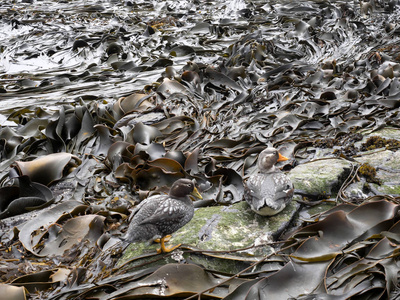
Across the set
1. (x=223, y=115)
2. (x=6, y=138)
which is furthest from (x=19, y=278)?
(x=223, y=115)

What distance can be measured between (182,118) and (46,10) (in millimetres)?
Answer: 6850

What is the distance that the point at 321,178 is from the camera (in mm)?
2822

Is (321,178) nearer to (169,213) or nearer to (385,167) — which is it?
(385,167)

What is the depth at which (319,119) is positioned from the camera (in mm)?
4098

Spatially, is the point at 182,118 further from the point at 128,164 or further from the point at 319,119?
the point at 319,119

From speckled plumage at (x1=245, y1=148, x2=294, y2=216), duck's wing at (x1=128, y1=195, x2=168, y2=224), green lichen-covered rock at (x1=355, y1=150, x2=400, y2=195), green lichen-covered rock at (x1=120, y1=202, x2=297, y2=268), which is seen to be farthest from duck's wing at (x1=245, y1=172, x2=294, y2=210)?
green lichen-covered rock at (x1=355, y1=150, x2=400, y2=195)

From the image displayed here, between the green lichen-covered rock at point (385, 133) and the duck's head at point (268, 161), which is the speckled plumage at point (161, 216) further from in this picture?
the green lichen-covered rock at point (385, 133)

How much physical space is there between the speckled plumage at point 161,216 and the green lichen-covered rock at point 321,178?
83 cm

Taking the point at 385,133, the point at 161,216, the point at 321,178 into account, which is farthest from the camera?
the point at 385,133

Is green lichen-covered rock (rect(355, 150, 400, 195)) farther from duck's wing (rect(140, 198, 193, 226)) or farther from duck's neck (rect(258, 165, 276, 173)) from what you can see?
duck's wing (rect(140, 198, 193, 226))

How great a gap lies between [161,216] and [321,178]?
1.19 metres

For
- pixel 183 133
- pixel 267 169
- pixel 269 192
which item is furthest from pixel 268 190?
pixel 183 133

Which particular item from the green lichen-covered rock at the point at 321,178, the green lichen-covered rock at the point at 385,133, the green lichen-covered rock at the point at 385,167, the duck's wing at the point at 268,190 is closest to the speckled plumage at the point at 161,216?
the duck's wing at the point at 268,190

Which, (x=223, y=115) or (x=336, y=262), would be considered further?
(x=223, y=115)
